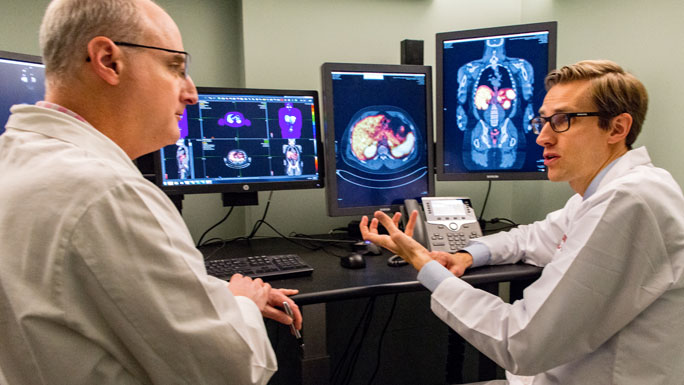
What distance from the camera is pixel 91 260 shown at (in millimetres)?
617

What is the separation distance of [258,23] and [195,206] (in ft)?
2.77

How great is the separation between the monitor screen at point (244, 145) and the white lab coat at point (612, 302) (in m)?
0.98

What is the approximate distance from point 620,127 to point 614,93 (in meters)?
0.09

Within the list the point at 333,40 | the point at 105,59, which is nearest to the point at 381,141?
the point at 333,40

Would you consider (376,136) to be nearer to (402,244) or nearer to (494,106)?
(494,106)

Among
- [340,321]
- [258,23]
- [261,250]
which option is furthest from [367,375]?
[258,23]

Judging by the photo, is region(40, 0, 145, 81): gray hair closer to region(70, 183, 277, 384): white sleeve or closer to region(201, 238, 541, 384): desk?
region(70, 183, 277, 384): white sleeve

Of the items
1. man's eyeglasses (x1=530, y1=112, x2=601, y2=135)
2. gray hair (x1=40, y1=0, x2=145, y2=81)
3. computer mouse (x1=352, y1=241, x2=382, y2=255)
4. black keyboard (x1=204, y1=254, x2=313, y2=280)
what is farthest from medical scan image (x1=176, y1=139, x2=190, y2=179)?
man's eyeglasses (x1=530, y1=112, x2=601, y2=135)

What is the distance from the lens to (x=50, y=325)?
2.06 ft

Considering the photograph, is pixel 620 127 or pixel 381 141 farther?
pixel 381 141

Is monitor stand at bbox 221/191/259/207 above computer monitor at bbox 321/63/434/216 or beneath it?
beneath

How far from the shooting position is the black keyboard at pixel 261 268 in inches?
50.9

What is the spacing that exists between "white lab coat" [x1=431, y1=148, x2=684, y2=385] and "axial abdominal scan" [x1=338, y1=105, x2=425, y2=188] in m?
0.86

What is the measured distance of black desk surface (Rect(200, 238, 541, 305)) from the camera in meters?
1.22
